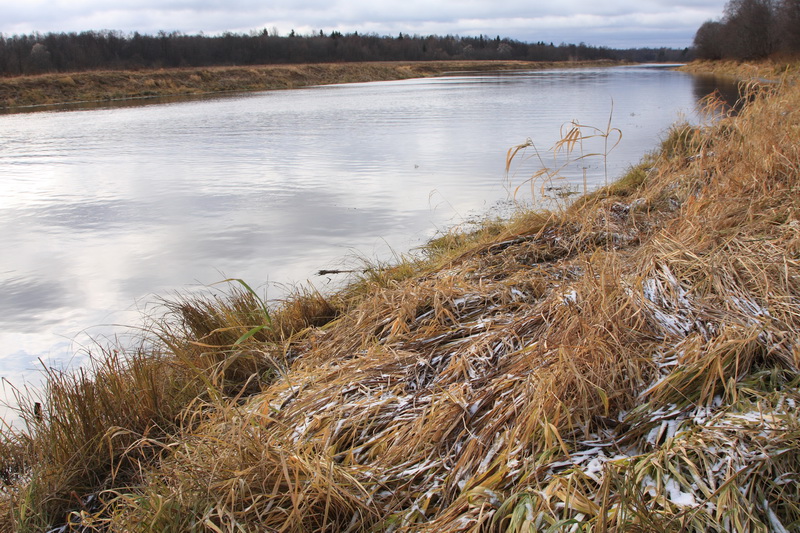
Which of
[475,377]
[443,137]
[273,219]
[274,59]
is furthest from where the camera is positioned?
[274,59]

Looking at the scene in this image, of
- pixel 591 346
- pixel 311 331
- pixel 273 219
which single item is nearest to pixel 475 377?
pixel 591 346

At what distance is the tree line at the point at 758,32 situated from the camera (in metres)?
36.4

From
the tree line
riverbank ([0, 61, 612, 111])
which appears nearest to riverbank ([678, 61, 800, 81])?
the tree line

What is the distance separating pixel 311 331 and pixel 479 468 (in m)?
1.98

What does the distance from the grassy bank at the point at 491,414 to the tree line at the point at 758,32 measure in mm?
41008

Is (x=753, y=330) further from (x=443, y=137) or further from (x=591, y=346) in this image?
(x=443, y=137)

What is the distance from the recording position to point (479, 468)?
2.04m

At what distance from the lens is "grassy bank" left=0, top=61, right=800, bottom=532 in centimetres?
175

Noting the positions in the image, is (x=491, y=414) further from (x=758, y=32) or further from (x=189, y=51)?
(x=189, y=51)

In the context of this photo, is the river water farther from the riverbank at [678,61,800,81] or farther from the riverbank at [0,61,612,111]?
the riverbank at [678,61,800,81]

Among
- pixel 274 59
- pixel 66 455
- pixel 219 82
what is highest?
pixel 274 59

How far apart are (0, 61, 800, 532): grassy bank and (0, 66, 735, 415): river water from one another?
134cm

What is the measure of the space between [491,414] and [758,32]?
53.3 metres

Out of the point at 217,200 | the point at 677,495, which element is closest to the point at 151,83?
the point at 217,200
